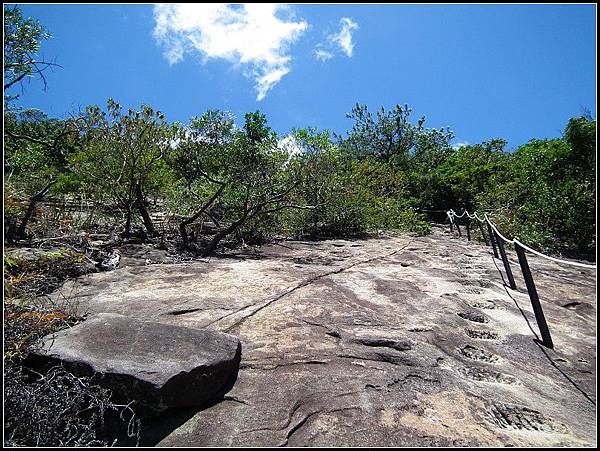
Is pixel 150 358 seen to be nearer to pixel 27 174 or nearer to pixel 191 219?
pixel 191 219

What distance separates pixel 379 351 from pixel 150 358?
1.70 m

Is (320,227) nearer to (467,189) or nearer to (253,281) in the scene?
(253,281)

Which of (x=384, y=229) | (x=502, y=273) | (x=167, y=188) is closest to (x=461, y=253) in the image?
(x=502, y=273)

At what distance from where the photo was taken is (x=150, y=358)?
2.22 metres

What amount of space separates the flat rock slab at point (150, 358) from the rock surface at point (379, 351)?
0.45 ft

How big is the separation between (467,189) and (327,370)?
1669cm

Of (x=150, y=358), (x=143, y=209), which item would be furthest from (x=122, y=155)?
(x=150, y=358)

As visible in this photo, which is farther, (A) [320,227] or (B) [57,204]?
(A) [320,227]

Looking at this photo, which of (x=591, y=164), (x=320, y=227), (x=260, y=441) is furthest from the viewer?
(x=320, y=227)

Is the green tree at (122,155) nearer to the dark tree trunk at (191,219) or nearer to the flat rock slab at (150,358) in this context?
the dark tree trunk at (191,219)

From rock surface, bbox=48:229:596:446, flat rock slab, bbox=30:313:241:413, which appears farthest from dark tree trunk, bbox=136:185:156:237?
flat rock slab, bbox=30:313:241:413

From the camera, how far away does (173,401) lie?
2049 millimetres

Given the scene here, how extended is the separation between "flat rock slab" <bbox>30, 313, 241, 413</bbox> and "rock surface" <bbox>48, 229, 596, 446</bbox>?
0.14 m

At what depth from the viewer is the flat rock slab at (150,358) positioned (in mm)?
2018
